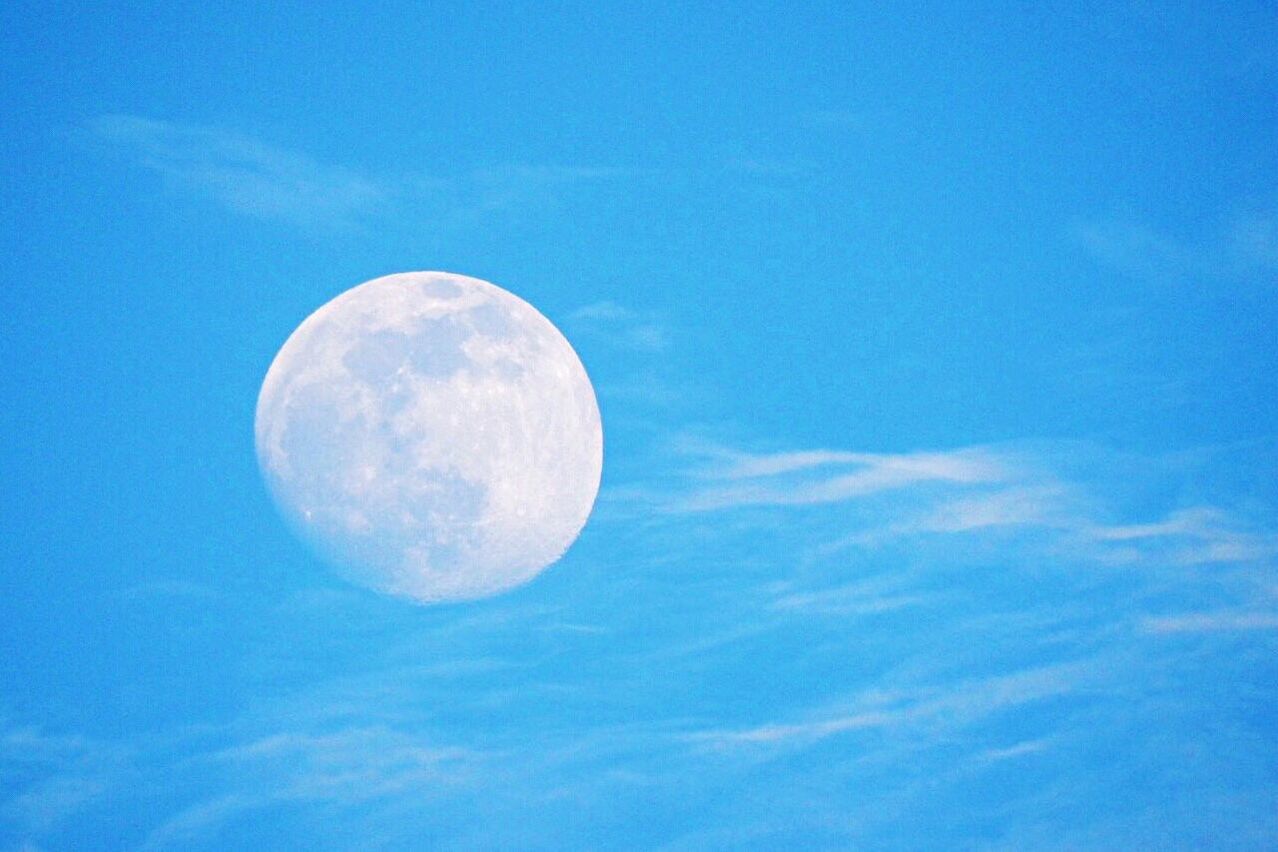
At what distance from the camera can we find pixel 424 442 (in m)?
23.7

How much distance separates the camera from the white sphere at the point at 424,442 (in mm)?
23656

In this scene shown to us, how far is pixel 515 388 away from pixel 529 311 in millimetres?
2766

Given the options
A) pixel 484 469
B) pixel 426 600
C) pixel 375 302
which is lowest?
pixel 426 600

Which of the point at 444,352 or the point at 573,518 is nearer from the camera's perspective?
the point at 444,352

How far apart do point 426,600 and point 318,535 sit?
7.97 feet

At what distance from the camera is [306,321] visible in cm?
2686

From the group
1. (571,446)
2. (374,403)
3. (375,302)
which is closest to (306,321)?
(375,302)

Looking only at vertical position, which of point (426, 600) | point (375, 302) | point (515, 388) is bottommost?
point (426, 600)

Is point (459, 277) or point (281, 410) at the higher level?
point (459, 277)

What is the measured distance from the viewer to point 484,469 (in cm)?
2417

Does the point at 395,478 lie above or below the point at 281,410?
below

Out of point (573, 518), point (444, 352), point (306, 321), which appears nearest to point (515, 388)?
point (444, 352)

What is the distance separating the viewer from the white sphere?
23656 millimetres

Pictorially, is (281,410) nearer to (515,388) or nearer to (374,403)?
(374,403)
